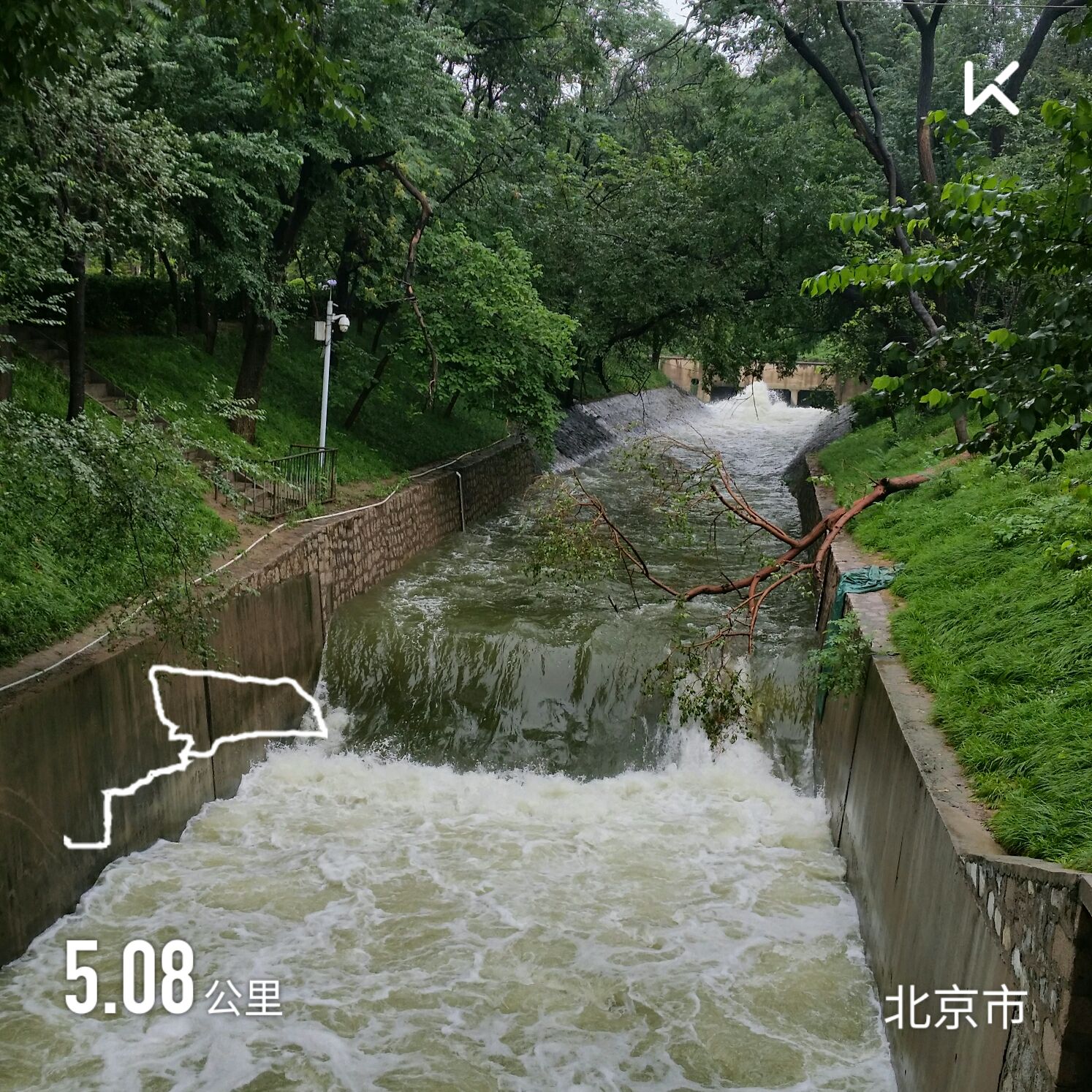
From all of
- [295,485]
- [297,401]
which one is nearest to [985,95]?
[295,485]

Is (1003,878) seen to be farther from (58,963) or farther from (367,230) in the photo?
(367,230)

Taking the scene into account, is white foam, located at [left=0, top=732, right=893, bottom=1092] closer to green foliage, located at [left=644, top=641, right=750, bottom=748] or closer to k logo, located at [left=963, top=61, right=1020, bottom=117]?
A: green foliage, located at [left=644, top=641, right=750, bottom=748]

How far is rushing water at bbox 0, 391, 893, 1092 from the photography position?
6086 millimetres

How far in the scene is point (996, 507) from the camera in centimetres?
1027

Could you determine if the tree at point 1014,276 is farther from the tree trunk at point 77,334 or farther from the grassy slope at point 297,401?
the grassy slope at point 297,401

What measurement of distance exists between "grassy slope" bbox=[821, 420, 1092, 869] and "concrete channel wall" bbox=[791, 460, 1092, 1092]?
0.63 ft

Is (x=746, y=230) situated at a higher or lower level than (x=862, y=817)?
higher

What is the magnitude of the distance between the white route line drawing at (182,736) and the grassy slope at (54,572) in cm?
86

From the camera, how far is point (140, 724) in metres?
8.22

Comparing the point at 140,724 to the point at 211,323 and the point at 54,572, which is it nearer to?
the point at 54,572

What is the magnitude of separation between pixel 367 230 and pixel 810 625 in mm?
9902

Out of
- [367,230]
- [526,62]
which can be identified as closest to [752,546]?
[367,230]

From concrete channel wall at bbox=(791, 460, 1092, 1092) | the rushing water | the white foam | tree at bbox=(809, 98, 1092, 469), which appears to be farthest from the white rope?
tree at bbox=(809, 98, 1092, 469)

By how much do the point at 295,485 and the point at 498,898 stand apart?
7.15 metres
